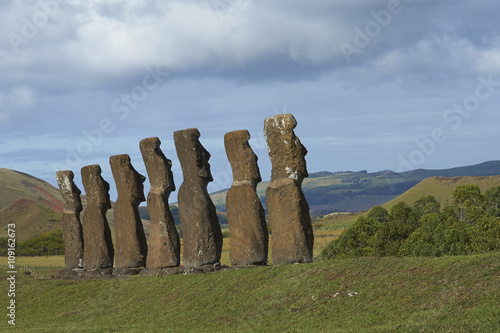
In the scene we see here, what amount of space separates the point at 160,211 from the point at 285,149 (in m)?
6.61

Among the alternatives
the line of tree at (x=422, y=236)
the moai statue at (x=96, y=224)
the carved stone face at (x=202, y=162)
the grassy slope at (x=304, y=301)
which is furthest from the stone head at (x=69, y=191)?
the line of tree at (x=422, y=236)

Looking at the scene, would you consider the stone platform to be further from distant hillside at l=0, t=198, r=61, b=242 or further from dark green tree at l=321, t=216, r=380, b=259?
distant hillside at l=0, t=198, r=61, b=242

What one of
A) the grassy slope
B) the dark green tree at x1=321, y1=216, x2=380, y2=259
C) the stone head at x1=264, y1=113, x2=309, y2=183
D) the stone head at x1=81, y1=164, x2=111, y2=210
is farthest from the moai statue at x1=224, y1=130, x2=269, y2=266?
the dark green tree at x1=321, y1=216, x2=380, y2=259

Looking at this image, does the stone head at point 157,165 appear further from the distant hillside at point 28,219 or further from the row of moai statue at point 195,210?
the distant hillside at point 28,219

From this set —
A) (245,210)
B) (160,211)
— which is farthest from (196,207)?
(245,210)

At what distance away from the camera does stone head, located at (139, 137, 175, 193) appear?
25797 millimetres

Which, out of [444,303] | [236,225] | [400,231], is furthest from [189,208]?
[400,231]

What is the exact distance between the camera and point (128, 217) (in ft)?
87.8

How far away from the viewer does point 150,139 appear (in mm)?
26344

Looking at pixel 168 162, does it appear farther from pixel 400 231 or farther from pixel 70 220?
pixel 400 231

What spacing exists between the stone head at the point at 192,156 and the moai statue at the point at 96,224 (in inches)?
233

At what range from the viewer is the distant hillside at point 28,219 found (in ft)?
314

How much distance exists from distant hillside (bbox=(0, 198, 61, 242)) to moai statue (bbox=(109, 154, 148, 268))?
6993 centimetres

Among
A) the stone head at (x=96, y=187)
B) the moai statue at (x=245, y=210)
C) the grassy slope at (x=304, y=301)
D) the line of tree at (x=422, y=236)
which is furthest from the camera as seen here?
the line of tree at (x=422, y=236)
